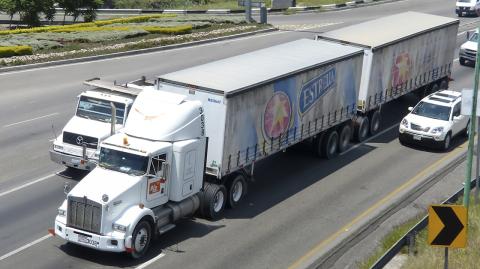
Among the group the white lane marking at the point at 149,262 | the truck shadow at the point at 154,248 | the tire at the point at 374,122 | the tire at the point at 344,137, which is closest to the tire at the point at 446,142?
the tire at the point at 374,122

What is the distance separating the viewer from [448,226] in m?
16.8

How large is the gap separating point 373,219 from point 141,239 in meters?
7.42

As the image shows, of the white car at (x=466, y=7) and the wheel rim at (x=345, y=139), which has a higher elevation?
the white car at (x=466, y=7)

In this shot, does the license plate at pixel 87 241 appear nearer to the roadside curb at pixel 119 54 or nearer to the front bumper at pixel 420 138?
the front bumper at pixel 420 138

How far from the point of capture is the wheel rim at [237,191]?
965 inches

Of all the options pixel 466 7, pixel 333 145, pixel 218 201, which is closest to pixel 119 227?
pixel 218 201

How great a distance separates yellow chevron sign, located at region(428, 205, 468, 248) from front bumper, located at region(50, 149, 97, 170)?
12.0 m

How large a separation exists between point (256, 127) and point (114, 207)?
6.21m

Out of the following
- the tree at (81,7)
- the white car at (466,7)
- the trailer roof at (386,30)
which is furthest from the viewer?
the white car at (466,7)

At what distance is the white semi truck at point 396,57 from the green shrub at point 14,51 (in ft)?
57.4

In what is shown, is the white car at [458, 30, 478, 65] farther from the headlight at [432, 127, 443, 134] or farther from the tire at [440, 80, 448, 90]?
the headlight at [432, 127, 443, 134]

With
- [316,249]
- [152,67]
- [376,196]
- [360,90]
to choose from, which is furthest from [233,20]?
[316,249]

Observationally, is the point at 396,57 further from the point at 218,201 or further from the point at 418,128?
the point at 218,201

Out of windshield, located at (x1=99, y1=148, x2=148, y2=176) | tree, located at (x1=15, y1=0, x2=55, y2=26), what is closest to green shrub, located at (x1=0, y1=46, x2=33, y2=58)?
tree, located at (x1=15, y1=0, x2=55, y2=26)
